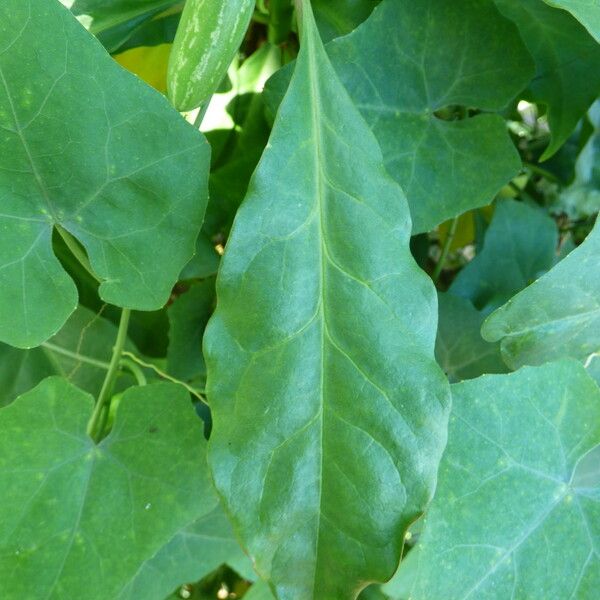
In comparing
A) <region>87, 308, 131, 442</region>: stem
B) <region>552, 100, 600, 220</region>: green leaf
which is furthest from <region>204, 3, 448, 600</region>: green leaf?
<region>552, 100, 600, 220</region>: green leaf

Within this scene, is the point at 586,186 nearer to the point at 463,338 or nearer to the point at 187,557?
the point at 463,338

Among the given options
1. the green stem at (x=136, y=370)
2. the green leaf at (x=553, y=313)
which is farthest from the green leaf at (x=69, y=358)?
the green leaf at (x=553, y=313)

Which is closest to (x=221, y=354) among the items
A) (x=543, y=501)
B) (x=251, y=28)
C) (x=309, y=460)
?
(x=309, y=460)

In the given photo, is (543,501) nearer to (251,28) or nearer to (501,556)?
(501,556)

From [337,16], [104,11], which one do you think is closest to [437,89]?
[337,16]

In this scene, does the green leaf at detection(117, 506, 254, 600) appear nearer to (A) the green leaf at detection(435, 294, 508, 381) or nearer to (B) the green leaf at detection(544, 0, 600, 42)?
(A) the green leaf at detection(435, 294, 508, 381)

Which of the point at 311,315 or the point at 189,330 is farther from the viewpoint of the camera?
the point at 189,330
